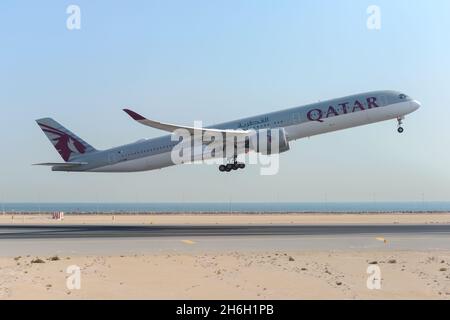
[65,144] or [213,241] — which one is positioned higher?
Result: [65,144]

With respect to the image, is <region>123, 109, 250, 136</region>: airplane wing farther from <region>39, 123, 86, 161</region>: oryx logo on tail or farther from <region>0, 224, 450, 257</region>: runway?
<region>39, 123, 86, 161</region>: oryx logo on tail

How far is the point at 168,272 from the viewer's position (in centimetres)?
2519

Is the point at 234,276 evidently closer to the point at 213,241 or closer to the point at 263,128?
the point at 213,241

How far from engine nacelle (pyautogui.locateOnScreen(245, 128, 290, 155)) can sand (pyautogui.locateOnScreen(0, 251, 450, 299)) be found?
20.2 m

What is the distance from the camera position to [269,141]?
166 feet

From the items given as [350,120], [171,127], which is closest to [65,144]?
[171,127]

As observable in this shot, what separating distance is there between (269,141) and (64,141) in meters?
23.6

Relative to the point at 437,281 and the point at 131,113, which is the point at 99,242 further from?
the point at 437,281

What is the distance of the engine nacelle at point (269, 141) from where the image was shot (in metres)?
50.3

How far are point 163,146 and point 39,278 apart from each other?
32.1 meters

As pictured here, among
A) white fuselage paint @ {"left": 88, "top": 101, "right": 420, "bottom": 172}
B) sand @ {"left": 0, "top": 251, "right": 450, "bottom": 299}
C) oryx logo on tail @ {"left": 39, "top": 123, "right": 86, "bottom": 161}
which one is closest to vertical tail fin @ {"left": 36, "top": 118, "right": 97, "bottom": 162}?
oryx logo on tail @ {"left": 39, "top": 123, "right": 86, "bottom": 161}

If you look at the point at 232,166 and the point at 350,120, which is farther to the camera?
the point at 232,166

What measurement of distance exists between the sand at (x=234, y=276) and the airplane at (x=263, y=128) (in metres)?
20.3
